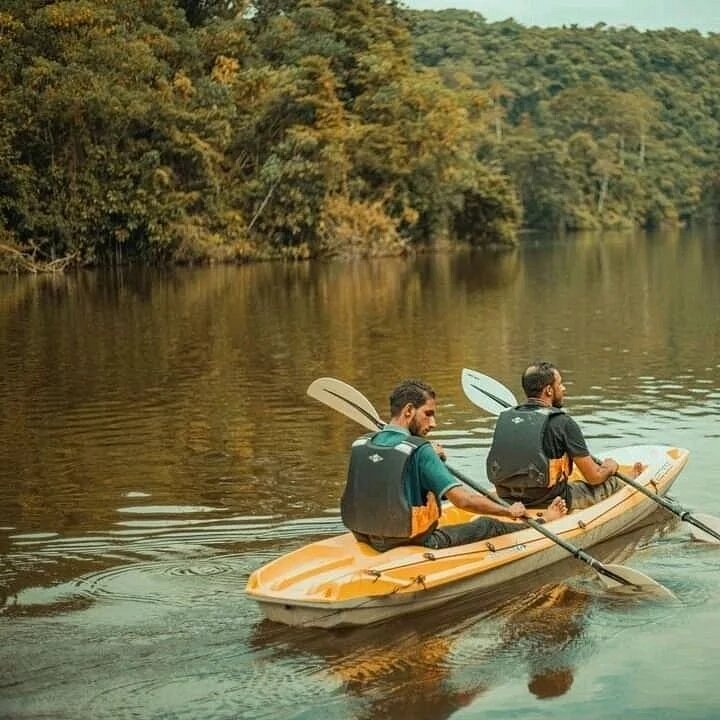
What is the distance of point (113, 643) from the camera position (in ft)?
24.0

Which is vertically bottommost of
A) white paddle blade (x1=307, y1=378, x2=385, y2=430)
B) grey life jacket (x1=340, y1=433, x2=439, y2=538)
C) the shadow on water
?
the shadow on water

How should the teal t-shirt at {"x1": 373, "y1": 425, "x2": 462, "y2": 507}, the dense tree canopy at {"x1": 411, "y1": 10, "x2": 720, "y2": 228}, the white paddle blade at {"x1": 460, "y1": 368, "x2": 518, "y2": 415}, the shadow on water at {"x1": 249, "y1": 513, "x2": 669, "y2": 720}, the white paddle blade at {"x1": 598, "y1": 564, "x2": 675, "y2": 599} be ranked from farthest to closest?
1. the dense tree canopy at {"x1": 411, "y1": 10, "x2": 720, "y2": 228}
2. the white paddle blade at {"x1": 460, "y1": 368, "x2": 518, "y2": 415}
3. the white paddle blade at {"x1": 598, "y1": 564, "x2": 675, "y2": 599}
4. the teal t-shirt at {"x1": 373, "y1": 425, "x2": 462, "y2": 507}
5. the shadow on water at {"x1": 249, "y1": 513, "x2": 669, "y2": 720}

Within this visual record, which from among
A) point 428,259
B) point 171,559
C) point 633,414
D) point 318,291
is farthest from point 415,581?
point 428,259

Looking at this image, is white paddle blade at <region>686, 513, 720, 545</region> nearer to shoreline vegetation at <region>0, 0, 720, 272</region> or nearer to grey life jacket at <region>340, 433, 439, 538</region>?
grey life jacket at <region>340, 433, 439, 538</region>

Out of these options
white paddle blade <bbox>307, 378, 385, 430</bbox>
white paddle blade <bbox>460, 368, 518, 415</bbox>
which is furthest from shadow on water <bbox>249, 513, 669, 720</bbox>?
white paddle blade <bbox>460, 368, 518, 415</bbox>

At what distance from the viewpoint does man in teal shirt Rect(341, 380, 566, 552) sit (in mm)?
7629

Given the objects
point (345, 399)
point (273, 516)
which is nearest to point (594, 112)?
point (273, 516)

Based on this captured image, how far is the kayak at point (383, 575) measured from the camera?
7.44m

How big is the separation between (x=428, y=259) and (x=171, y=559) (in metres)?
45.6

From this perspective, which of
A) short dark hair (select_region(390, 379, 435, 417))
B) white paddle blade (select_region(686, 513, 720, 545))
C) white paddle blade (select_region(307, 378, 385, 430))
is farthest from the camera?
→ white paddle blade (select_region(686, 513, 720, 545))

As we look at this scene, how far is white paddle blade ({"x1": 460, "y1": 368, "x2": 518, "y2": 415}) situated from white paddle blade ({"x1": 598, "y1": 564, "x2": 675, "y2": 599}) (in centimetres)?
269

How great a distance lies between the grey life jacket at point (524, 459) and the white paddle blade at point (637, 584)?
3.32ft

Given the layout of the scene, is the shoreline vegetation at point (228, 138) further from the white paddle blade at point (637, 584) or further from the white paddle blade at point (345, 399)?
the white paddle blade at point (637, 584)

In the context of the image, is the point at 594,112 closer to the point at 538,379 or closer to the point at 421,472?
the point at 538,379
